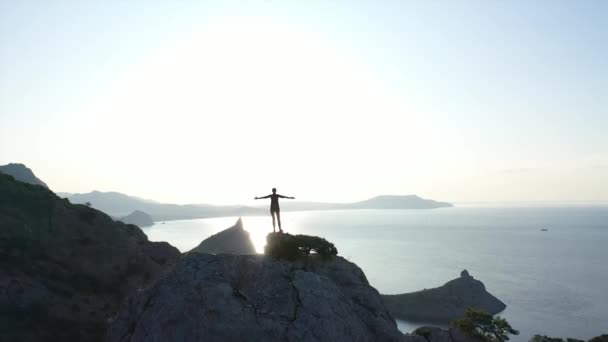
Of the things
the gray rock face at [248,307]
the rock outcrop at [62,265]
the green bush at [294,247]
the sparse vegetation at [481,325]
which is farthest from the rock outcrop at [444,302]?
the green bush at [294,247]

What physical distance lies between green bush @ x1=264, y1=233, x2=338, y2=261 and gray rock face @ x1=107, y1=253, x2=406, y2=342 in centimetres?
75

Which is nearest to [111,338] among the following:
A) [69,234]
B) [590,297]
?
[69,234]

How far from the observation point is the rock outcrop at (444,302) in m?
96.8

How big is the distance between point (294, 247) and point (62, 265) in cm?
2751

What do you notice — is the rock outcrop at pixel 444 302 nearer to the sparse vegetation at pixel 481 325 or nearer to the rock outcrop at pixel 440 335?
the sparse vegetation at pixel 481 325

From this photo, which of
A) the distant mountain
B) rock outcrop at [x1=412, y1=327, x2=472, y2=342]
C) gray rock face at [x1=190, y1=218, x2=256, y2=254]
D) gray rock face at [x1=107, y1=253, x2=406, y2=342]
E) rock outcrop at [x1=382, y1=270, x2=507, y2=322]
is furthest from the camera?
the distant mountain

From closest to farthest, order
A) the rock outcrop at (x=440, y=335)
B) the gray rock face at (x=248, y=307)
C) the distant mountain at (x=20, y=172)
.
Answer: the gray rock face at (x=248, y=307)
the rock outcrop at (x=440, y=335)
the distant mountain at (x=20, y=172)

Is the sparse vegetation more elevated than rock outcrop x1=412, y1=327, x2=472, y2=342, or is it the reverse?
rock outcrop x1=412, y1=327, x2=472, y2=342

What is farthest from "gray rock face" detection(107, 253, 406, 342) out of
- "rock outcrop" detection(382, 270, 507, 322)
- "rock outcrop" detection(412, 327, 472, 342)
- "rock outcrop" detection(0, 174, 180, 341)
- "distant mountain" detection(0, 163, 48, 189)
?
"distant mountain" detection(0, 163, 48, 189)

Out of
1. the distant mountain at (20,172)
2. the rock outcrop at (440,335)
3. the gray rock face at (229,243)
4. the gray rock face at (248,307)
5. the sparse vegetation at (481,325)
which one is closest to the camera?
the gray rock face at (248,307)

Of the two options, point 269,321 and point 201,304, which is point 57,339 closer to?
point 201,304

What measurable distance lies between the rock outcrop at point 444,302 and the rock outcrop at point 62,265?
74434 millimetres

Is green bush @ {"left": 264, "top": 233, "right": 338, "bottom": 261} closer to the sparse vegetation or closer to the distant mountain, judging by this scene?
the sparse vegetation

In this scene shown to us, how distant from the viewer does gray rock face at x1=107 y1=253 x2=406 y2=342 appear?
61.6 ft
